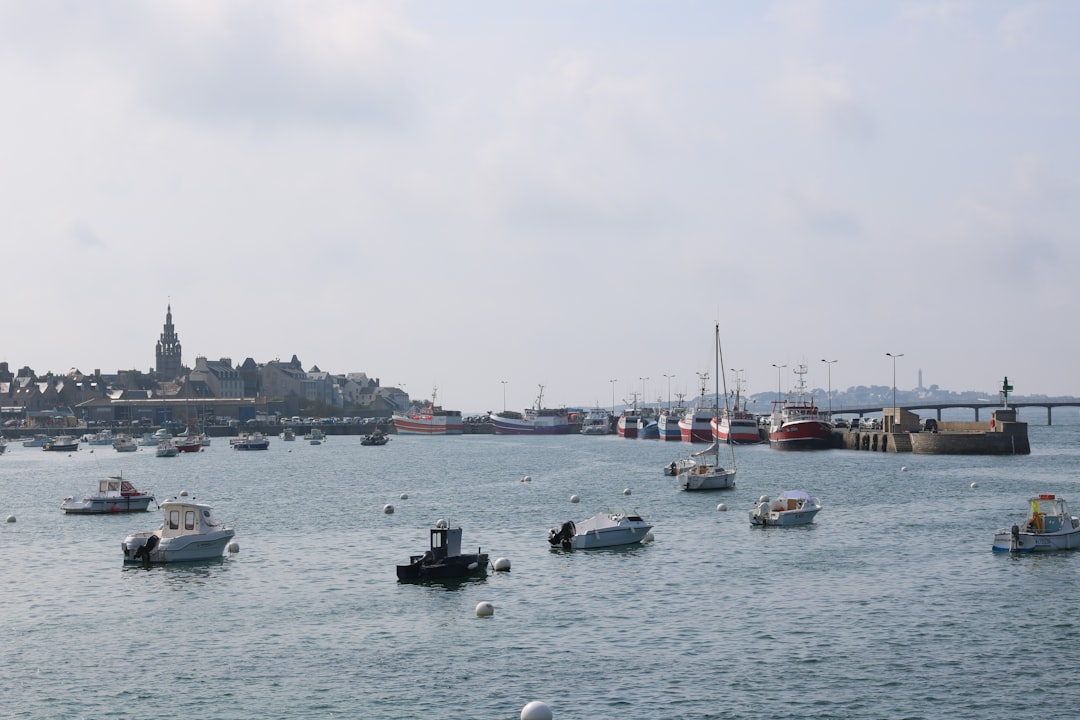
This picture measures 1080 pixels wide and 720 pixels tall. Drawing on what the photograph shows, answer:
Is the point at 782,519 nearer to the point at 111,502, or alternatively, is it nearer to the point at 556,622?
the point at 556,622

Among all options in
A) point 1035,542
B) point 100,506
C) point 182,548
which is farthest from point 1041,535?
point 100,506

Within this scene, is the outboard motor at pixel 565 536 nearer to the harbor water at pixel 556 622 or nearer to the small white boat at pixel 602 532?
the small white boat at pixel 602 532

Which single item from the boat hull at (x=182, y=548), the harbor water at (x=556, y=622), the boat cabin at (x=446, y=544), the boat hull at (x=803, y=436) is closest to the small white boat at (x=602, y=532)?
the harbor water at (x=556, y=622)

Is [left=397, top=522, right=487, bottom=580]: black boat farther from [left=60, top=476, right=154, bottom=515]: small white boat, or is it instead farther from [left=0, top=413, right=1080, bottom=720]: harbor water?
[left=60, top=476, right=154, bottom=515]: small white boat

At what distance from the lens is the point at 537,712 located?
3170cm

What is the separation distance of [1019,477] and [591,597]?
275 feet

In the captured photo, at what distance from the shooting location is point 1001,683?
122ft

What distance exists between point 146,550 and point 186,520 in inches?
112

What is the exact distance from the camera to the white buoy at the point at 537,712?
1247 inches

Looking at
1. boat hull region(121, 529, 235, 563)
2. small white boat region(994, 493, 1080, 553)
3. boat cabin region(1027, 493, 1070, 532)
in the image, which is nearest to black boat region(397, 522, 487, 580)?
boat hull region(121, 529, 235, 563)

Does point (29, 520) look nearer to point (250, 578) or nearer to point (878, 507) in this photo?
point (250, 578)

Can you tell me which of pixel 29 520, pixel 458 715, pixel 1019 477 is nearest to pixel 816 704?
pixel 458 715

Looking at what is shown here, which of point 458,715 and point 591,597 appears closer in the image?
point 458,715

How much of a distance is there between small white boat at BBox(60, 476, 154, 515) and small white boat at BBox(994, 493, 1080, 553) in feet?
226
